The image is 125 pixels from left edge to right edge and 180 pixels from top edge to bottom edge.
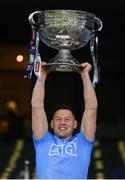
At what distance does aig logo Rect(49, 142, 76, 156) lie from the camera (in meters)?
3.81

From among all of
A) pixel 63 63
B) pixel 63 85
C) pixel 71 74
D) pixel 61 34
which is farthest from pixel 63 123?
pixel 63 85

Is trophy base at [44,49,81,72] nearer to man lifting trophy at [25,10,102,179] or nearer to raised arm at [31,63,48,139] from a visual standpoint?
man lifting trophy at [25,10,102,179]

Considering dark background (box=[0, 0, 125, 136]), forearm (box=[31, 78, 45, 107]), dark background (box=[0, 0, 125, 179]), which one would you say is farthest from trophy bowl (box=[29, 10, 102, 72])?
dark background (box=[0, 0, 125, 136])

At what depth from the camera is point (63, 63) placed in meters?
3.74

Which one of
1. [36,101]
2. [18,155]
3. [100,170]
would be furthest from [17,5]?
[36,101]

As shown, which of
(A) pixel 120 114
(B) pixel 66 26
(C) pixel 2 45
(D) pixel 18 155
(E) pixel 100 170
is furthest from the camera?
(A) pixel 120 114

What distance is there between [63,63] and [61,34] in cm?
17

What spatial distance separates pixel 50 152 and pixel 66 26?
716 mm

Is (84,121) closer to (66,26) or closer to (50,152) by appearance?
(50,152)

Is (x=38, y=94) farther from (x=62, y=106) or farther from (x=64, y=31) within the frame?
(x=64, y=31)

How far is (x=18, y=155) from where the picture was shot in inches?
386

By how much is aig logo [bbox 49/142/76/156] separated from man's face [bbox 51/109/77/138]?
6cm

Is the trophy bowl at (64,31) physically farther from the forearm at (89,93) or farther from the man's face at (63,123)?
the man's face at (63,123)

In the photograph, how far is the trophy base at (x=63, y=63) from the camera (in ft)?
12.3
